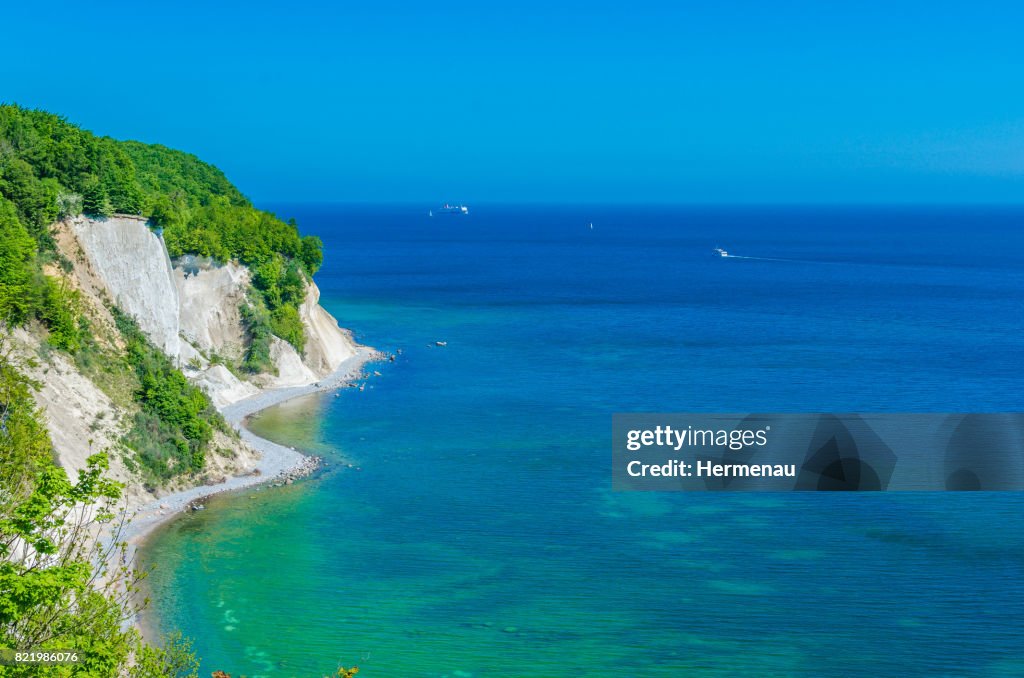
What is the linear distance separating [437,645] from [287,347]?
39.9 m

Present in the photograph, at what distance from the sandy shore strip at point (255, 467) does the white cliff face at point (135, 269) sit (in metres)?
6.26

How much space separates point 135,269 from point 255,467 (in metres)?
12.1

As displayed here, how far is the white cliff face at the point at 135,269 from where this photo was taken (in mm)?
53281

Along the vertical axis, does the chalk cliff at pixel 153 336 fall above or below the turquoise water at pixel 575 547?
above

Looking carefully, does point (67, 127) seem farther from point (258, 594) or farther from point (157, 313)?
point (258, 594)

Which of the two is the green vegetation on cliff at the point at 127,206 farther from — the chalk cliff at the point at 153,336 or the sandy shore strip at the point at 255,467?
the sandy shore strip at the point at 255,467

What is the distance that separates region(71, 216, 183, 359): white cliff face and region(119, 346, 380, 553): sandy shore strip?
6.26m

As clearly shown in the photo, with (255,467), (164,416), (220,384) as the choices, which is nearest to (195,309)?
(220,384)

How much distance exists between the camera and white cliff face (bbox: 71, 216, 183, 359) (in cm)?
5328

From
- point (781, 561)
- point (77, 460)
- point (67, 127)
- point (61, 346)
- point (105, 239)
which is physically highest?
point (67, 127)

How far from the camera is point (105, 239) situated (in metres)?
54.0

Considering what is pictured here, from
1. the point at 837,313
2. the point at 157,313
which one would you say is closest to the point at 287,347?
the point at 157,313

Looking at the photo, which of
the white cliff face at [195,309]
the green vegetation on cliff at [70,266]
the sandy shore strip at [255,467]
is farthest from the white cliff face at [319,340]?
the green vegetation on cliff at [70,266]

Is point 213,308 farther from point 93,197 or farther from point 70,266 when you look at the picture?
point 70,266
